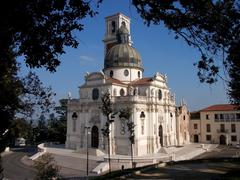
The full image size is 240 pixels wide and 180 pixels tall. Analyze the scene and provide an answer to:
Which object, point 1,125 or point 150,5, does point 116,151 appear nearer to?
point 1,125

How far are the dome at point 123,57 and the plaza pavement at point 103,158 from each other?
16499mm

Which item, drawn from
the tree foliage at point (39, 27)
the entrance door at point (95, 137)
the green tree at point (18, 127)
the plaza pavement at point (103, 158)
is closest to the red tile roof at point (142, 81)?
the entrance door at point (95, 137)

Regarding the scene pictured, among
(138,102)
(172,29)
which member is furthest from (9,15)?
(138,102)

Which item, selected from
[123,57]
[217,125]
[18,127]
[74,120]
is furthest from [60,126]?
[18,127]

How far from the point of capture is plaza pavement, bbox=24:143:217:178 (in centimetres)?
3838

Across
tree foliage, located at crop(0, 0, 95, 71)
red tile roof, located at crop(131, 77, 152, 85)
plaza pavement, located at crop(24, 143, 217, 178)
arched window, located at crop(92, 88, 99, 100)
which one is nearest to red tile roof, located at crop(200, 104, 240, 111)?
plaza pavement, located at crop(24, 143, 217, 178)

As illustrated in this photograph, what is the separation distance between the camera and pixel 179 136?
193ft

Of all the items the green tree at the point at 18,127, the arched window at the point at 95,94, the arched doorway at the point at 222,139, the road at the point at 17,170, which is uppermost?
the arched window at the point at 95,94

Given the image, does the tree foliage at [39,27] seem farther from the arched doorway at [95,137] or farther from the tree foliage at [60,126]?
the tree foliage at [60,126]

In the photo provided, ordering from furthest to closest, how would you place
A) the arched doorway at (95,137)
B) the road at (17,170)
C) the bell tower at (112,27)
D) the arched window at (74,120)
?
1. the bell tower at (112,27)
2. the arched window at (74,120)
3. the arched doorway at (95,137)
4. the road at (17,170)

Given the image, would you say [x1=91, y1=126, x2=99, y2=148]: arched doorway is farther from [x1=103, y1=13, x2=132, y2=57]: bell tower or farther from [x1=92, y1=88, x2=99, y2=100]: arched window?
[x1=103, y1=13, x2=132, y2=57]: bell tower

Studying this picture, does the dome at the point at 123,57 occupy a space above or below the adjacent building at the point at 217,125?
above

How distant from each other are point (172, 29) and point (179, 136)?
50.7m

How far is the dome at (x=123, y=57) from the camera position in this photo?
53.0 meters
